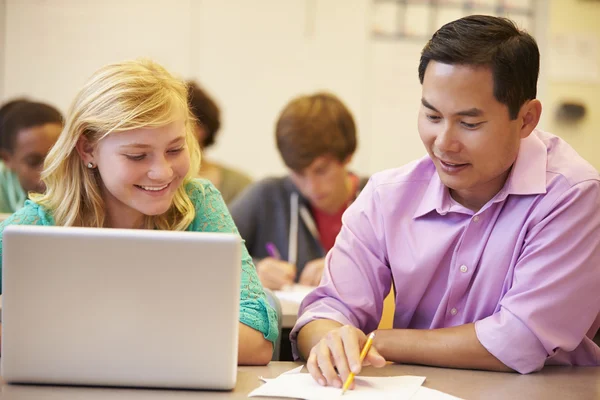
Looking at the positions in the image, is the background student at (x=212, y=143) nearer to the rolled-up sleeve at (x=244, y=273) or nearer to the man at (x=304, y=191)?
the man at (x=304, y=191)

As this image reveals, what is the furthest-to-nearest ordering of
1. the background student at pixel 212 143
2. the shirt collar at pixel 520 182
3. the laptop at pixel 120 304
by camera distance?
1. the background student at pixel 212 143
2. the shirt collar at pixel 520 182
3. the laptop at pixel 120 304

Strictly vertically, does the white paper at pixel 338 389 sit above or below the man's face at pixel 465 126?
below

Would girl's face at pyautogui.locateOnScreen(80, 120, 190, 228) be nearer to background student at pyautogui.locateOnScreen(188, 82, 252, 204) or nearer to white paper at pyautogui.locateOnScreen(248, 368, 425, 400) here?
white paper at pyautogui.locateOnScreen(248, 368, 425, 400)

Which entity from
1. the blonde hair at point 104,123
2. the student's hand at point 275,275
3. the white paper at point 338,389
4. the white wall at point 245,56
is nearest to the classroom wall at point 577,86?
the white wall at point 245,56

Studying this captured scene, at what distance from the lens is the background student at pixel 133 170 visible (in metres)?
1.57

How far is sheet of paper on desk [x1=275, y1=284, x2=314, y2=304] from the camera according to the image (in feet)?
7.50

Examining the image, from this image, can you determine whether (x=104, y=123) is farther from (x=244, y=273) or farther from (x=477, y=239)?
(x=477, y=239)

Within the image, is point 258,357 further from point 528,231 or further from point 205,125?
point 205,125

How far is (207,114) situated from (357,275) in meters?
2.27

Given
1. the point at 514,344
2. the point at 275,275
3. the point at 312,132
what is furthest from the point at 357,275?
the point at 312,132

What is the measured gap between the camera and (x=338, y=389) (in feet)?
4.11

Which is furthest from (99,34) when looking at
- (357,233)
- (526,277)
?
(526,277)

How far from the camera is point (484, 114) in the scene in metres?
1.48

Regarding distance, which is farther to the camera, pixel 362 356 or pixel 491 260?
pixel 491 260
